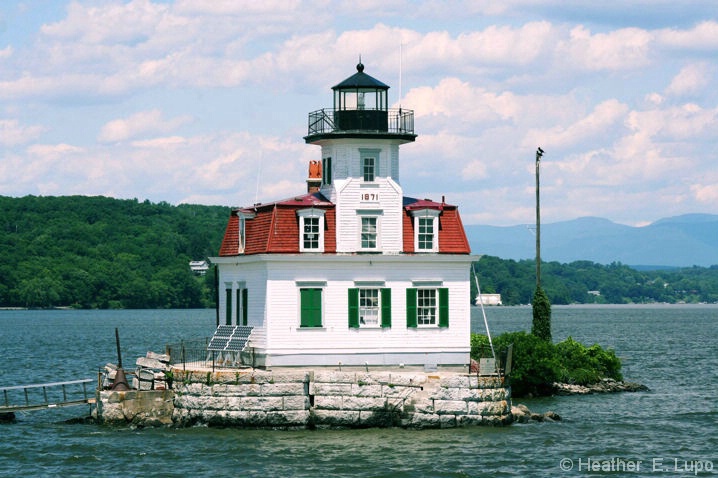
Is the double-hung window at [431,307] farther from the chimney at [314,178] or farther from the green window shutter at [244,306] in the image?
the chimney at [314,178]

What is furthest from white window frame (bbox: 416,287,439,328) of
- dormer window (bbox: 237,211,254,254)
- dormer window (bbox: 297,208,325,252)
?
dormer window (bbox: 237,211,254,254)

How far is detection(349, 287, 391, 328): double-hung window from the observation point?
40375mm

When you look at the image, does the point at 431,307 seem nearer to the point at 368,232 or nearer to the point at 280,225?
the point at 368,232

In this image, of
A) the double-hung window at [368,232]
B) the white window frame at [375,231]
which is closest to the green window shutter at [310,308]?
the white window frame at [375,231]

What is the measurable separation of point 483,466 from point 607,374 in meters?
21.5

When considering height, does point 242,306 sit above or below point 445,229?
below

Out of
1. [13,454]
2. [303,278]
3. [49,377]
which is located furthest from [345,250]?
[49,377]

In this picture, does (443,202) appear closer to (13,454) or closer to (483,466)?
(483,466)

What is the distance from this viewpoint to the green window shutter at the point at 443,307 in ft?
135

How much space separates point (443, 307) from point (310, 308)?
4682mm

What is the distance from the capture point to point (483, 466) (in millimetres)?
33906

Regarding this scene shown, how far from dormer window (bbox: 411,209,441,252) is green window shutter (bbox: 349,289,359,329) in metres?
2.98

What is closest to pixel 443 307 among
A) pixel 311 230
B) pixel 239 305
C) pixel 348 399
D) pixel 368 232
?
pixel 368 232

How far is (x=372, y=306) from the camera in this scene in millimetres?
40562
